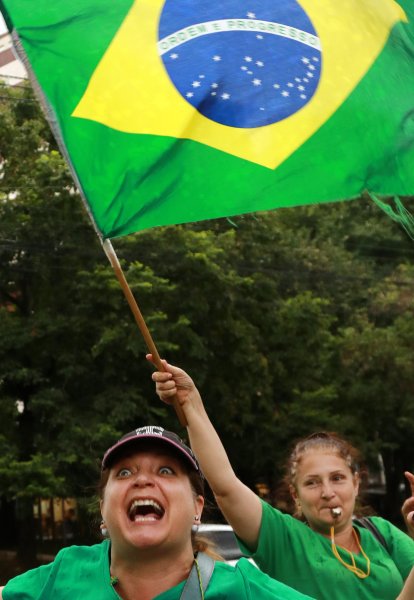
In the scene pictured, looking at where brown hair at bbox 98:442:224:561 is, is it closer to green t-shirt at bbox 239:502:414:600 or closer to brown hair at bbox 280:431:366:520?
green t-shirt at bbox 239:502:414:600

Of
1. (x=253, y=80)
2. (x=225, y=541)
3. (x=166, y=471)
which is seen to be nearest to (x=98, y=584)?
(x=166, y=471)

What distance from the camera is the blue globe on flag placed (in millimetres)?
4262

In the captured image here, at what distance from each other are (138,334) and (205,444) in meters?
17.8

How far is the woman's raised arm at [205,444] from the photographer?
3502 mm

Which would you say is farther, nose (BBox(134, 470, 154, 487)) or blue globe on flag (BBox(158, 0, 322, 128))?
A: blue globe on flag (BBox(158, 0, 322, 128))

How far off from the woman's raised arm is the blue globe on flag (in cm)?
126

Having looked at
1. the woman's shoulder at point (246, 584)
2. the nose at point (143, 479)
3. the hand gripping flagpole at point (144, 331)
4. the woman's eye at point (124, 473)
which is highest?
the hand gripping flagpole at point (144, 331)

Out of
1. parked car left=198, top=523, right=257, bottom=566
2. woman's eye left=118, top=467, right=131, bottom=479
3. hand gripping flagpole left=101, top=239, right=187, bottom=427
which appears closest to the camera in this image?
woman's eye left=118, top=467, right=131, bottom=479

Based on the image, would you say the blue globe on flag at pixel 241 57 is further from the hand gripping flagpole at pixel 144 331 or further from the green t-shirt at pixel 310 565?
the green t-shirt at pixel 310 565

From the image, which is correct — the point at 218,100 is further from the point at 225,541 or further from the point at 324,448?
the point at 225,541

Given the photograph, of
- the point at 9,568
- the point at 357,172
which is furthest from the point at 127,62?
the point at 9,568

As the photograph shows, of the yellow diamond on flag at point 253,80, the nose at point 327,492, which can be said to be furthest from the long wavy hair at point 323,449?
the yellow diamond on flag at point 253,80

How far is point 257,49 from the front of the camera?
14.4 feet

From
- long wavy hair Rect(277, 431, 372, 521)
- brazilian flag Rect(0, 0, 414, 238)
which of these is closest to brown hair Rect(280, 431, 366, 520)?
long wavy hair Rect(277, 431, 372, 521)
